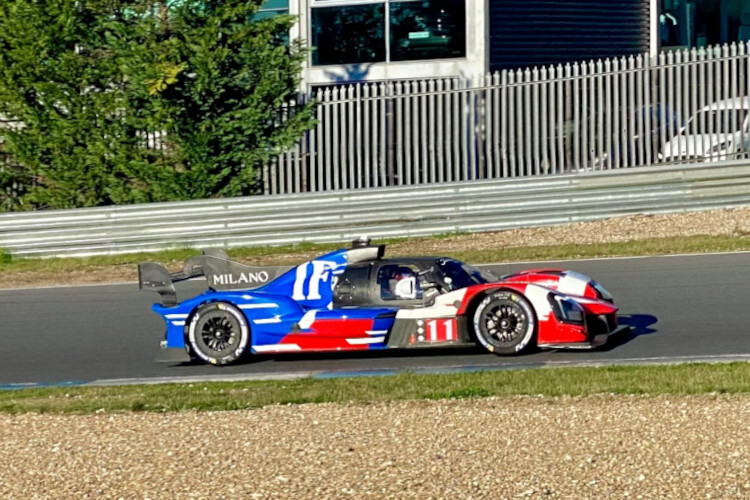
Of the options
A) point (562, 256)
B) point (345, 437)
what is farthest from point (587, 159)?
point (345, 437)

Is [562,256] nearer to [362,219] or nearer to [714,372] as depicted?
[362,219]

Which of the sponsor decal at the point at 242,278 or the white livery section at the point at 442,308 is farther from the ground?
the sponsor decal at the point at 242,278

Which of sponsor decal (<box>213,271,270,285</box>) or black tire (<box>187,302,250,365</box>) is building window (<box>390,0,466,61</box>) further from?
black tire (<box>187,302,250,365</box>)

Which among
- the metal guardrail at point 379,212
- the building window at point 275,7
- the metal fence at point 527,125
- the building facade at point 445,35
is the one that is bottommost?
the metal guardrail at point 379,212

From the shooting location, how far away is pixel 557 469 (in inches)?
314

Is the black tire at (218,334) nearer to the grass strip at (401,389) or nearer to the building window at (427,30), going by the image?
the grass strip at (401,389)

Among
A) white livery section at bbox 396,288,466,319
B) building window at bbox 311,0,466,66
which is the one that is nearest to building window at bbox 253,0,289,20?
building window at bbox 311,0,466,66

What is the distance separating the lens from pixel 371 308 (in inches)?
494

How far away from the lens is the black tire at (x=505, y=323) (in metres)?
12.1

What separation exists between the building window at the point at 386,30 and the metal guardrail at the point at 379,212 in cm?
659

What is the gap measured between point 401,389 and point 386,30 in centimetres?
1649

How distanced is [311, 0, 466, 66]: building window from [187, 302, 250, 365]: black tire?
14158 millimetres

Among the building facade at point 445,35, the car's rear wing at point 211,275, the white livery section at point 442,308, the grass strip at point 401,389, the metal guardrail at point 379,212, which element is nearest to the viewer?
the grass strip at point 401,389

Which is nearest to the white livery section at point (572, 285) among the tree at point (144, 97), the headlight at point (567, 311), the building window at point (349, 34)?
the headlight at point (567, 311)
